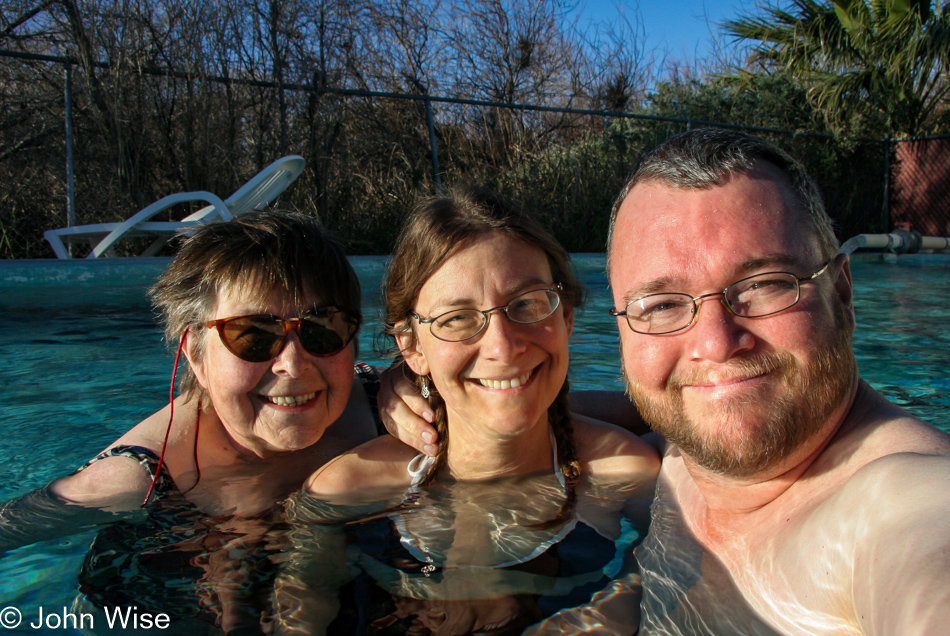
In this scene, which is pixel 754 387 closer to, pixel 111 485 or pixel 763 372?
pixel 763 372

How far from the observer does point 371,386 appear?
2.90 metres

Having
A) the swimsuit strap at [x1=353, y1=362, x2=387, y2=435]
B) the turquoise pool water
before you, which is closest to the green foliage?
the turquoise pool water

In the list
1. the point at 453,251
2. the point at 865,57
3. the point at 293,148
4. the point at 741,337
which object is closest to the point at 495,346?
the point at 453,251

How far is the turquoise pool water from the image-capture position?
9.83 feet

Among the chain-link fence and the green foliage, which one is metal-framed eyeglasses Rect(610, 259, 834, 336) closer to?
the chain-link fence

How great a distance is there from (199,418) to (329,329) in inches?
24.4

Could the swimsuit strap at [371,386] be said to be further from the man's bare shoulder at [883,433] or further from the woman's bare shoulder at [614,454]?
the man's bare shoulder at [883,433]

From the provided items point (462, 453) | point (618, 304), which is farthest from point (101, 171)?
point (618, 304)

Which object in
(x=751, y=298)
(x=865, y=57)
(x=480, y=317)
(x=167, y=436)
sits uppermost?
(x=865, y=57)

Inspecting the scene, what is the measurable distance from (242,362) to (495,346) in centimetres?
83

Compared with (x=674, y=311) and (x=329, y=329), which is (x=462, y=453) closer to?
(x=329, y=329)

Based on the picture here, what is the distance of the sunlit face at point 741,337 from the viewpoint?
1515 mm

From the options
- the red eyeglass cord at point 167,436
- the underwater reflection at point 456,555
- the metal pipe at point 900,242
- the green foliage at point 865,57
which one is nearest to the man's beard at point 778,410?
the underwater reflection at point 456,555

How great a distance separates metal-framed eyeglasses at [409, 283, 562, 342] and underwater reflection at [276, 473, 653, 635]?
0.59m
